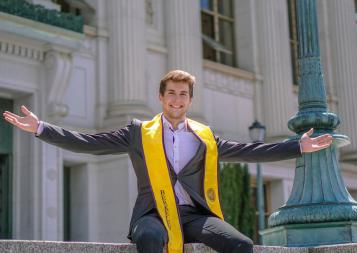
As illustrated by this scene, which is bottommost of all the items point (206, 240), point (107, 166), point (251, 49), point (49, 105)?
point (206, 240)

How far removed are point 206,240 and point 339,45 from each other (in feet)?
75.8

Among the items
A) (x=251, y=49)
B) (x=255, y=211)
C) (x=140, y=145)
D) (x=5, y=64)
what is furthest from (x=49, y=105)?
(x=140, y=145)

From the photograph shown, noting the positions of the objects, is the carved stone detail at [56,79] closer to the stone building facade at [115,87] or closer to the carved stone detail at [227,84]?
the stone building facade at [115,87]

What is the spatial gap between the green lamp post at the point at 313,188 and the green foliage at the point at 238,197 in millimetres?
12448

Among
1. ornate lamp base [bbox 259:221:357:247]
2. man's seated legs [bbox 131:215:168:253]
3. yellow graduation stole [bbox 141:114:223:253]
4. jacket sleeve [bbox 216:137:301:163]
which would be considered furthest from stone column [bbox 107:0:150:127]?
man's seated legs [bbox 131:215:168:253]

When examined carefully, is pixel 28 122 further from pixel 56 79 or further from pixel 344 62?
pixel 344 62

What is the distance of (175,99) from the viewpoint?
5676 mm

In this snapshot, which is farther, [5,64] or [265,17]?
[265,17]

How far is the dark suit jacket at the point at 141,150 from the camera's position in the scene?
5.46m

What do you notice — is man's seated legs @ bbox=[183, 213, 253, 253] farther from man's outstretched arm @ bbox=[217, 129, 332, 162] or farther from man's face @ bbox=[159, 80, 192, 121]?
man's face @ bbox=[159, 80, 192, 121]

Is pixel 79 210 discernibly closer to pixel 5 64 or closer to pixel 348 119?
pixel 5 64

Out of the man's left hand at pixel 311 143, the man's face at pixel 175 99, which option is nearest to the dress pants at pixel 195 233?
the man's face at pixel 175 99

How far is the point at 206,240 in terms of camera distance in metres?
5.38

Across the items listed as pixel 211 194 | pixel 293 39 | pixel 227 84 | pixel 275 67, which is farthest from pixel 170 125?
pixel 293 39
